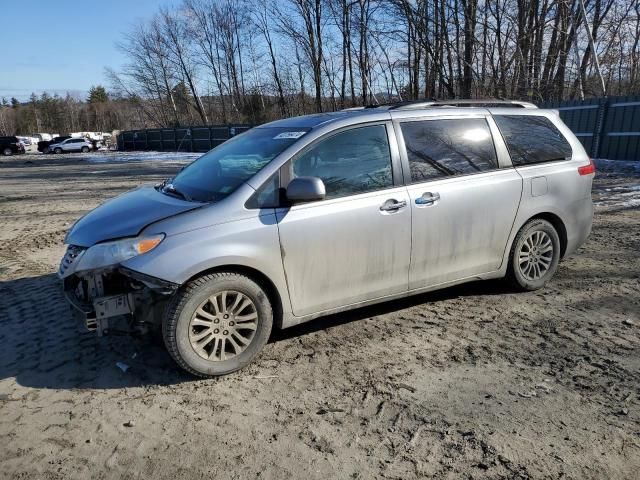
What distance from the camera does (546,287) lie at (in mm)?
4883

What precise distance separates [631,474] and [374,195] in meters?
2.32

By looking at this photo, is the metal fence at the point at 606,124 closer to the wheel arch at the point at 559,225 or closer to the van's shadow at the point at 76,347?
the wheel arch at the point at 559,225

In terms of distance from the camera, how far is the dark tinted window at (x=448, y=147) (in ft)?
13.1

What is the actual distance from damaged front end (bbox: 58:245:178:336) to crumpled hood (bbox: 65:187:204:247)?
184 millimetres

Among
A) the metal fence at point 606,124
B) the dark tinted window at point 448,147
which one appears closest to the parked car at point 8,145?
the metal fence at point 606,124

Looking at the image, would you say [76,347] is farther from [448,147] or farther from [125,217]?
[448,147]

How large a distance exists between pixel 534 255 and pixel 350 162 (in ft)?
7.21

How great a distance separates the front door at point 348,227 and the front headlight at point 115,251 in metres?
0.89

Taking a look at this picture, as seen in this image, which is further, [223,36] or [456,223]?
[223,36]

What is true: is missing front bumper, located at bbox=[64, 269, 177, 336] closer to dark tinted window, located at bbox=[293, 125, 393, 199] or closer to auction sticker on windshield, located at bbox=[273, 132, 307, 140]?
dark tinted window, located at bbox=[293, 125, 393, 199]

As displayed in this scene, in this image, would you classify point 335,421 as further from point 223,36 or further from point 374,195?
point 223,36

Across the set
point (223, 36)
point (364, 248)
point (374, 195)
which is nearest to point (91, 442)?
point (364, 248)

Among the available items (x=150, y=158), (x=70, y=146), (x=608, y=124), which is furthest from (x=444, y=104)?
(x=70, y=146)

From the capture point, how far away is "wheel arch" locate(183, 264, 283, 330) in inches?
129
